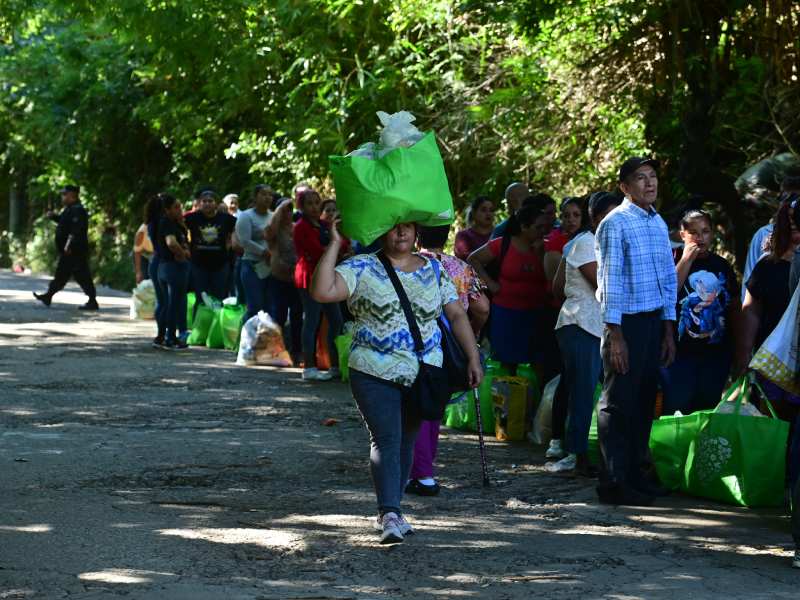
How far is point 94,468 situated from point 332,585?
3.24 meters

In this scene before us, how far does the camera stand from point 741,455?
310 inches

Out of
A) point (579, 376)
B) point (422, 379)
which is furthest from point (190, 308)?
point (422, 379)

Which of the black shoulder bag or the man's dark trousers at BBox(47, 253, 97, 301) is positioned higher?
the man's dark trousers at BBox(47, 253, 97, 301)

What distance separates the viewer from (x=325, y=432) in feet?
34.9

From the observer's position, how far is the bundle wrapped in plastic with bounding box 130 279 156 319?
21.5m

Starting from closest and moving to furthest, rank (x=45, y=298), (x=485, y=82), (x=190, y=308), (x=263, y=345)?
(x=263, y=345) → (x=485, y=82) → (x=190, y=308) → (x=45, y=298)

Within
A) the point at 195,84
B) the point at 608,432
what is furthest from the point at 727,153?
the point at 195,84

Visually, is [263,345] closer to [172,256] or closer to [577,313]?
[172,256]

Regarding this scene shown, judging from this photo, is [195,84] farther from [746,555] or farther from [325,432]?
[746,555]

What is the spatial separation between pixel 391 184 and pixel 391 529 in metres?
1.60

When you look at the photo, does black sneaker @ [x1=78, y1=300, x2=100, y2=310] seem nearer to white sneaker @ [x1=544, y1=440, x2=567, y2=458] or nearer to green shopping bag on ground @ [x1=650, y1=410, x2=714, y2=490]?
white sneaker @ [x1=544, y1=440, x2=567, y2=458]

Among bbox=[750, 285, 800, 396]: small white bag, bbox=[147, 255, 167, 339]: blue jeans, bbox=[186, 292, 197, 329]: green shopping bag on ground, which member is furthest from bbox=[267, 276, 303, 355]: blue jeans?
bbox=[750, 285, 800, 396]: small white bag

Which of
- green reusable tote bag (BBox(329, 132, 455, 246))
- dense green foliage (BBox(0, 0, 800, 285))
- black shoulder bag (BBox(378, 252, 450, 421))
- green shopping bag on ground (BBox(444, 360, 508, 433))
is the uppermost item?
dense green foliage (BBox(0, 0, 800, 285))

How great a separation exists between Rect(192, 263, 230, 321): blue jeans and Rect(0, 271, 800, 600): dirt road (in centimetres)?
544
